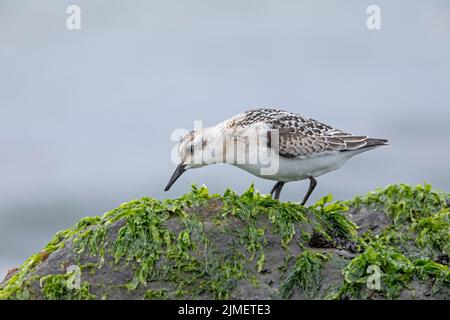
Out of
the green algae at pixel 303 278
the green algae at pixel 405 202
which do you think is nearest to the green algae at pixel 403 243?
the green algae at pixel 405 202

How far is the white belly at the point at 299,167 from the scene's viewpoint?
382 inches

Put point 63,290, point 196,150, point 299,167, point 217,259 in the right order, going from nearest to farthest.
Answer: point 63,290
point 217,259
point 299,167
point 196,150

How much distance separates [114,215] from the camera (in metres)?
8.15

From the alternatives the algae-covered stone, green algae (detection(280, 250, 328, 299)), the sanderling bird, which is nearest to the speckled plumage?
the sanderling bird

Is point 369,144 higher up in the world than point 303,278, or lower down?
higher up

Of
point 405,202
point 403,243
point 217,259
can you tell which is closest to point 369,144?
point 405,202

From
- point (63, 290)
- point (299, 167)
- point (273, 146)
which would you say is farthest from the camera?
point (299, 167)

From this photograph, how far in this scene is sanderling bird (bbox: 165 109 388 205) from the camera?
9703 millimetres

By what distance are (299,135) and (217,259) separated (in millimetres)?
2796

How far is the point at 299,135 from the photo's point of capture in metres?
9.98

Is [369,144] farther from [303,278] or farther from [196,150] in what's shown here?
[303,278]
